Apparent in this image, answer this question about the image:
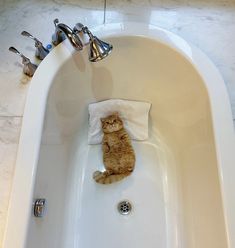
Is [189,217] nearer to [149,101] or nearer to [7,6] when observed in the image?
[149,101]

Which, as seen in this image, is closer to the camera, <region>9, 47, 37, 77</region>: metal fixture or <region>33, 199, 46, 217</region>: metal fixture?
<region>33, 199, 46, 217</region>: metal fixture

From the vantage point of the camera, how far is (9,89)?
1.23 metres

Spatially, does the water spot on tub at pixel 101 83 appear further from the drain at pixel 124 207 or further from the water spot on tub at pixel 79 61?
the drain at pixel 124 207

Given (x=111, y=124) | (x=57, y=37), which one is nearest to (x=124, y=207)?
(x=111, y=124)

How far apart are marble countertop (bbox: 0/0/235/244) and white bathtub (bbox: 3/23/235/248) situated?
0.14m

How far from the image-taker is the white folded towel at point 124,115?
4.85 ft

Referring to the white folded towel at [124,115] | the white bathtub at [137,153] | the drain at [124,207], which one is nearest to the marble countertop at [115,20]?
the white bathtub at [137,153]

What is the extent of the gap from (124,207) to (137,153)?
286 mm

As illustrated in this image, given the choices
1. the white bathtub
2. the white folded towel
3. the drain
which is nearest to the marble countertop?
the white bathtub

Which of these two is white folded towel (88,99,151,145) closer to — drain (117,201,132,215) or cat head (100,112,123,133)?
cat head (100,112,123,133)

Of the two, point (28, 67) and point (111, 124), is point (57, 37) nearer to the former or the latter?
point (28, 67)

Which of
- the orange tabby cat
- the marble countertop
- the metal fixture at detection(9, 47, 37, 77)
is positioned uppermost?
the marble countertop

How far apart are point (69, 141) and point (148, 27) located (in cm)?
65

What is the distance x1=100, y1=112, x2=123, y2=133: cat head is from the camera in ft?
4.76
